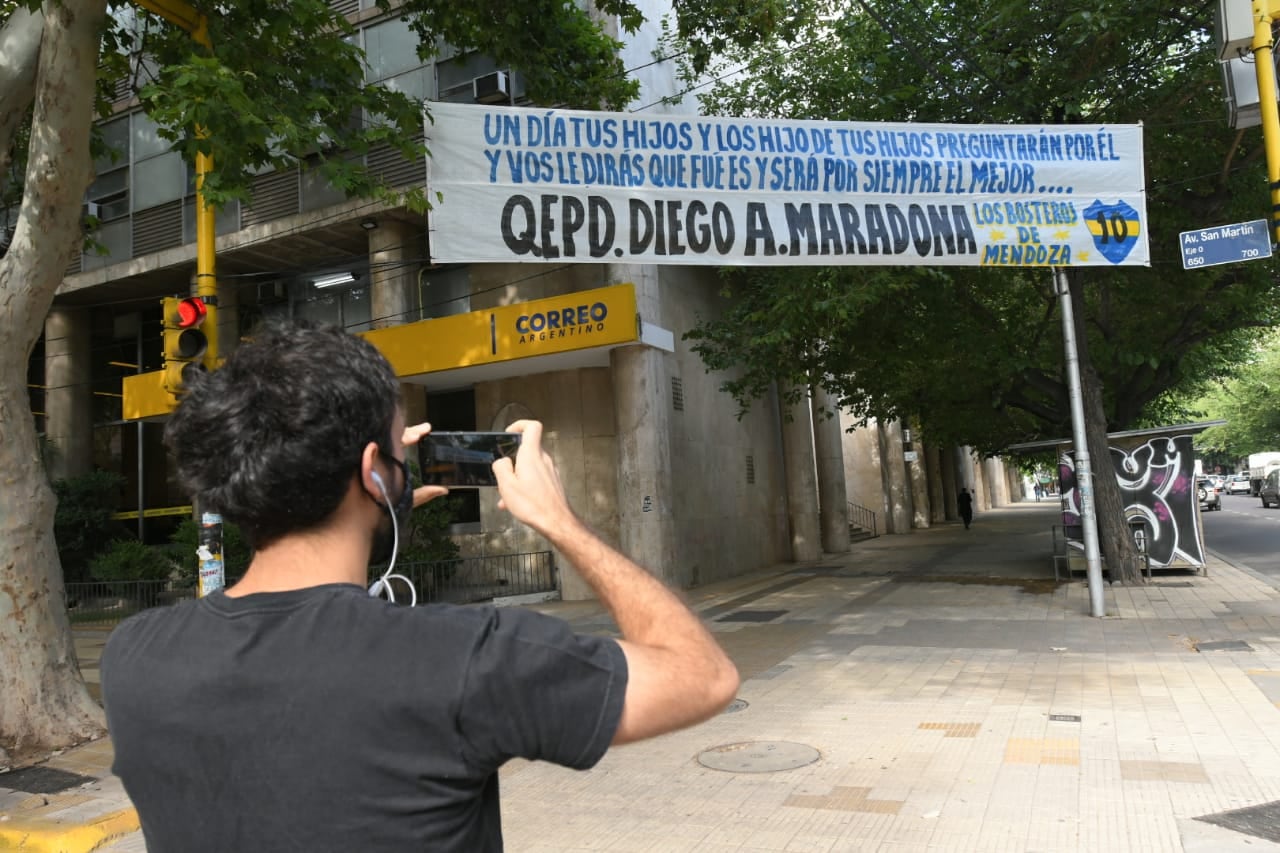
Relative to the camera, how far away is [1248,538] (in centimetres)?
2317

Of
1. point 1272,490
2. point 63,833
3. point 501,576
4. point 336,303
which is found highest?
point 336,303

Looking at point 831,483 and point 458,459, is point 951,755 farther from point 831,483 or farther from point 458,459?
point 831,483

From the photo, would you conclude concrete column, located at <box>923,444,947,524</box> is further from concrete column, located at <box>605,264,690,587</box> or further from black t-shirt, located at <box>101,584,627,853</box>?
black t-shirt, located at <box>101,584,627,853</box>

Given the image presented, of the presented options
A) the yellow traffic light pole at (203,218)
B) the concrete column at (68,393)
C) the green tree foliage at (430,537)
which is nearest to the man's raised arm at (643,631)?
the yellow traffic light pole at (203,218)

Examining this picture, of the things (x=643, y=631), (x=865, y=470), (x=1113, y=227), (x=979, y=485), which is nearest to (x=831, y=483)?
(x=865, y=470)

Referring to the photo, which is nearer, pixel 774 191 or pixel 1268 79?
pixel 1268 79

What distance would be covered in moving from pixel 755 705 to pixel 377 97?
6.80m

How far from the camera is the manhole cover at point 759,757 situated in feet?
18.9

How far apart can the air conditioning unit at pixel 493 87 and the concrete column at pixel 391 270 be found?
2918 mm

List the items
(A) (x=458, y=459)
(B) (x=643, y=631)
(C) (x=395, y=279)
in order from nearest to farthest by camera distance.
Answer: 1. (B) (x=643, y=631)
2. (A) (x=458, y=459)
3. (C) (x=395, y=279)

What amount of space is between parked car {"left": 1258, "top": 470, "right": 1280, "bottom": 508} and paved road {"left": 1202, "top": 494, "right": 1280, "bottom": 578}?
19.6ft

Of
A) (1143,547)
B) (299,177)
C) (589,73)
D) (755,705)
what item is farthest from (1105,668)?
(299,177)

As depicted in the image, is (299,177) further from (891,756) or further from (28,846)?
(891,756)

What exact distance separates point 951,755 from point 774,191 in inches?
181
